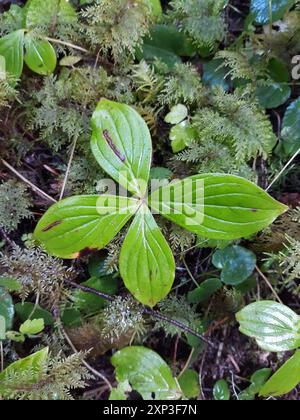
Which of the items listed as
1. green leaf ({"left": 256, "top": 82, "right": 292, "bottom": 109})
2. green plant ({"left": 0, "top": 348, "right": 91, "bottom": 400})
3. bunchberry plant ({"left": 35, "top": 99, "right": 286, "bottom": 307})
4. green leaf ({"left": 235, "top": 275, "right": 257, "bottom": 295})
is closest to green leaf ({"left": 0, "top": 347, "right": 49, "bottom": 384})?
green plant ({"left": 0, "top": 348, "right": 91, "bottom": 400})

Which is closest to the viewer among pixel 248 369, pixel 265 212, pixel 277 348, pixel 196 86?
pixel 265 212

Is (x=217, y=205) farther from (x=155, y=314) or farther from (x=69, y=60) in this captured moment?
(x=69, y=60)

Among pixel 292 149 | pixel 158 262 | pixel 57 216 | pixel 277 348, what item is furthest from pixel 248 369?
pixel 57 216

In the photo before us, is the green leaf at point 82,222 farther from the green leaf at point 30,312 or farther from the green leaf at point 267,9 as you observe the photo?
the green leaf at point 267,9

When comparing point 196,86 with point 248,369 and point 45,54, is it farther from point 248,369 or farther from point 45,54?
point 248,369

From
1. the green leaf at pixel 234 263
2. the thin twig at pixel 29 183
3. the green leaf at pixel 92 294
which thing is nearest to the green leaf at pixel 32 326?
the green leaf at pixel 92 294

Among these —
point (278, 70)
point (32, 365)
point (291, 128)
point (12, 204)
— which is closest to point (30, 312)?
point (32, 365)
